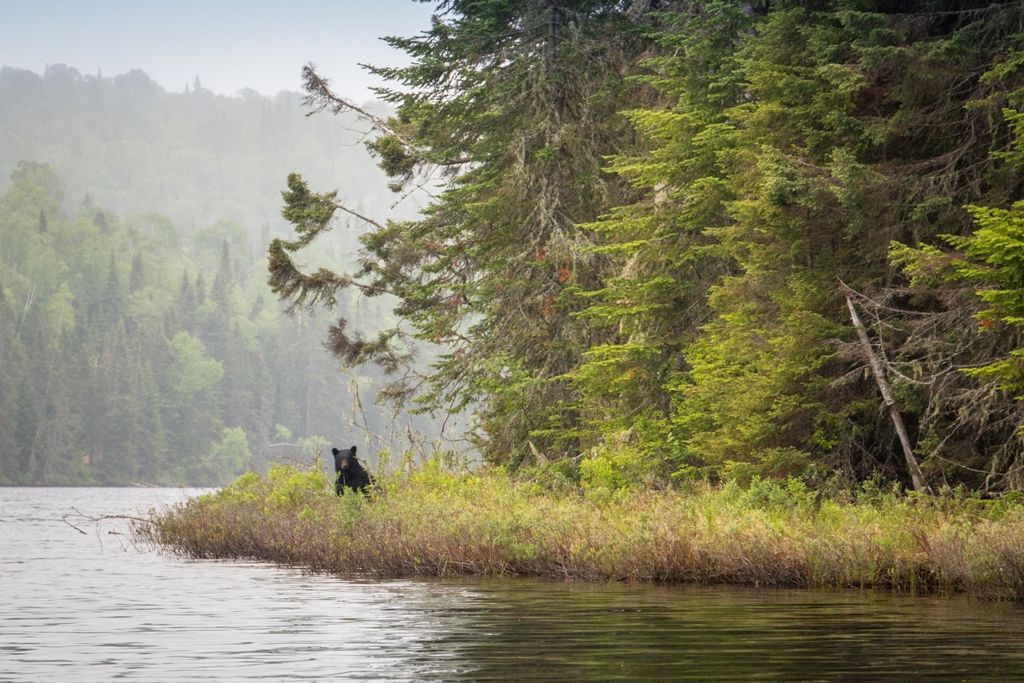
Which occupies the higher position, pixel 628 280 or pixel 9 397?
pixel 9 397

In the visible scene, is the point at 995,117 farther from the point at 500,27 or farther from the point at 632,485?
the point at 500,27

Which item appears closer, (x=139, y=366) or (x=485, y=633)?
(x=485, y=633)

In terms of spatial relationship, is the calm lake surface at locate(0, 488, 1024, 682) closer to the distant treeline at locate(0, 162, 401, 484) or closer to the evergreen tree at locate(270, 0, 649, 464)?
the evergreen tree at locate(270, 0, 649, 464)

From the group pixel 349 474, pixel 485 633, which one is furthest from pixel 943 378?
pixel 349 474

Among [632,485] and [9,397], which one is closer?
[632,485]

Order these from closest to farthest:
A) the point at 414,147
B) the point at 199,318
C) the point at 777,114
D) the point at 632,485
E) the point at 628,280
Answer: the point at 777,114 < the point at 632,485 < the point at 628,280 < the point at 414,147 < the point at 199,318

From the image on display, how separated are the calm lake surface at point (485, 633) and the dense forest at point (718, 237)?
185 inches

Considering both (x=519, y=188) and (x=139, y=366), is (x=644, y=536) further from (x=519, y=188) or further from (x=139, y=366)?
(x=139, y=366)

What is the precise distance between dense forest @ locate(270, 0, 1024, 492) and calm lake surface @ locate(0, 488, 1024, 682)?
4.71 meters

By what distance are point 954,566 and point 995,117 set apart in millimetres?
7404

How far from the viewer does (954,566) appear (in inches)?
653

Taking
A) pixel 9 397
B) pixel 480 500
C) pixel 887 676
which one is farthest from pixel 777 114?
pixel 9 397

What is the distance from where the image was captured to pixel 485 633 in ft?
43.9

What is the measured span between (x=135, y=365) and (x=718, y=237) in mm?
112470
